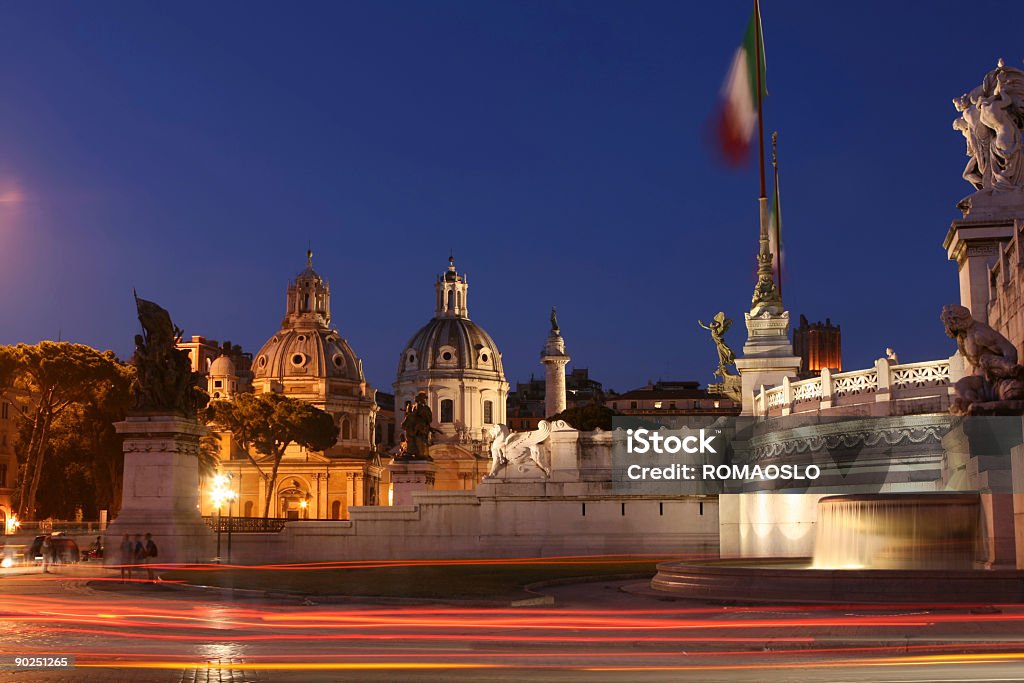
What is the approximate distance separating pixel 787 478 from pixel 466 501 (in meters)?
12.3

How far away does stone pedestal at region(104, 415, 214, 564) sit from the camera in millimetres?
29547

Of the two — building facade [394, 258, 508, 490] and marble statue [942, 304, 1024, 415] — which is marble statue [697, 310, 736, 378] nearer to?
marble statue [942, 304, 1024, 415]

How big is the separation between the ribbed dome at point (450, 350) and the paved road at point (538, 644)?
148 meters

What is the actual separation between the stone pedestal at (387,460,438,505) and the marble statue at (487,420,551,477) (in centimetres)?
602

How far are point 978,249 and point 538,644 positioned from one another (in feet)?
41.5

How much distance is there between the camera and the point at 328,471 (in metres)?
138

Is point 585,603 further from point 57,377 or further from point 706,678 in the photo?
point 57,377

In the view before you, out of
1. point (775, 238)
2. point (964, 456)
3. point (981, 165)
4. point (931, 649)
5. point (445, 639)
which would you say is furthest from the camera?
point (775, 238)

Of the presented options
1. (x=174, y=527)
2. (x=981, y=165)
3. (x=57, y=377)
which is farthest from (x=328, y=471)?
(x=981, y=165)

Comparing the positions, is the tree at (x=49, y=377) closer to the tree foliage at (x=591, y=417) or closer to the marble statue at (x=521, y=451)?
the marble statue at (x=521, y=451)

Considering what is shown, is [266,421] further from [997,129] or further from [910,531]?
[910,531]

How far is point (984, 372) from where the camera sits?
1630cm

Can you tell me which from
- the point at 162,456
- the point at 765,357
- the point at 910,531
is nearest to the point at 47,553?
the point at 162,456

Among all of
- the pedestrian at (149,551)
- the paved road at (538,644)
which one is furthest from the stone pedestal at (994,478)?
the pedestrian at (149,551)
